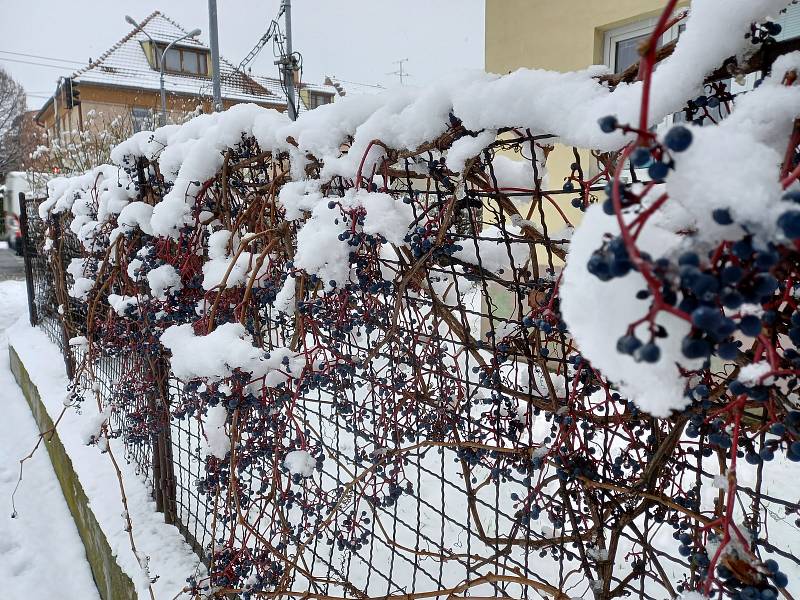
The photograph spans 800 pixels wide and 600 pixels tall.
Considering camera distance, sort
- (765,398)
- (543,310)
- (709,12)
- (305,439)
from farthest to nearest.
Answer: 1. (305,439)
2. (543,310)
3. (709,12)
4. (765,398)

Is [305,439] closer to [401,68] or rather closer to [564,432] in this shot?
[564,432]

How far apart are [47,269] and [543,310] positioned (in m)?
6.66

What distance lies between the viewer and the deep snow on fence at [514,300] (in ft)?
1.95

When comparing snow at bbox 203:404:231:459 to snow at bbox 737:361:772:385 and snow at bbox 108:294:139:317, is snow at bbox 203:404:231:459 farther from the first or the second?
snow at bbox 737:361:772:385

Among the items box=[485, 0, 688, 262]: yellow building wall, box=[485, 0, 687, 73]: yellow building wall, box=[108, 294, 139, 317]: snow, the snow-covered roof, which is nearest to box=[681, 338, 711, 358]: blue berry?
box=[108, 294, 139, 317]: snow

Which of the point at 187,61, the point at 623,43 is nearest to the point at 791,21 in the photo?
the point at 623,43

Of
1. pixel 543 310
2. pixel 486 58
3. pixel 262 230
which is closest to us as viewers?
pixel 543 310

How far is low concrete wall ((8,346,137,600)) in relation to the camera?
2.75 m

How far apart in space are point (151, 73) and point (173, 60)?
1.04m

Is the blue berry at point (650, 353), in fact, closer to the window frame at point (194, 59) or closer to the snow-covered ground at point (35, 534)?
the snow-covered ground at point (35, 534)

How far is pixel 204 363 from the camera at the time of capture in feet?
5.24

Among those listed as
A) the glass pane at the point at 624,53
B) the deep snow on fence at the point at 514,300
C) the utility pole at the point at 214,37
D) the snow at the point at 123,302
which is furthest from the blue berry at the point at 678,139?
the utility pole at the point at 214,37

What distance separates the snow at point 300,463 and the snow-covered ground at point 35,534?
7.70 ft

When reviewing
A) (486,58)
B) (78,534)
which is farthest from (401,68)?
(78,534)
